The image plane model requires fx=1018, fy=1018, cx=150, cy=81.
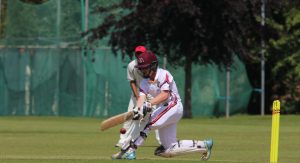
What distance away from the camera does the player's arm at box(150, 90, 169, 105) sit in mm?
14348

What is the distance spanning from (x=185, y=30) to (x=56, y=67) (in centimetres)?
571

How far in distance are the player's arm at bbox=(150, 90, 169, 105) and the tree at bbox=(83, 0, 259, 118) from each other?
63.7 ft

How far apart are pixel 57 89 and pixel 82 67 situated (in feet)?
4.09

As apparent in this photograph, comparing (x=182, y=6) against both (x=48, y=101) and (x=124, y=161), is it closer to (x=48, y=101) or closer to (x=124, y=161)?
(x=48, y=101)

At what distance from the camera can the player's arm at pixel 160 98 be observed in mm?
14348

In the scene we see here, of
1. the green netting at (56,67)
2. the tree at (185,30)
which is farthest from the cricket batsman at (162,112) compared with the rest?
the green netting at (56,67)

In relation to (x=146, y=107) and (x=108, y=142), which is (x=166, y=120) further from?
(x=108, y=142)

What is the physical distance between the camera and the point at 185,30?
115ft

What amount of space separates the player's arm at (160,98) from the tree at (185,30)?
63.7 ft

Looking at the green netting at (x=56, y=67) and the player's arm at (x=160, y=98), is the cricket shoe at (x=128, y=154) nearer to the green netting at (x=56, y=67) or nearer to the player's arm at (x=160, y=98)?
the player's arm at (x=160, y=98)

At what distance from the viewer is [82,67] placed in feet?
125

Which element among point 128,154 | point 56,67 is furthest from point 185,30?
point 128,154

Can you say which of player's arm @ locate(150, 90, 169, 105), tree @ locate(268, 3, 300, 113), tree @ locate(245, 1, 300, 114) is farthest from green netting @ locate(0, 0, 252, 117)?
player's arm @ locate(150, 90, 169, 105)

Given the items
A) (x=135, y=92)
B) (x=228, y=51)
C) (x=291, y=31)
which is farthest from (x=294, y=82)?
(x=135, y=92)
